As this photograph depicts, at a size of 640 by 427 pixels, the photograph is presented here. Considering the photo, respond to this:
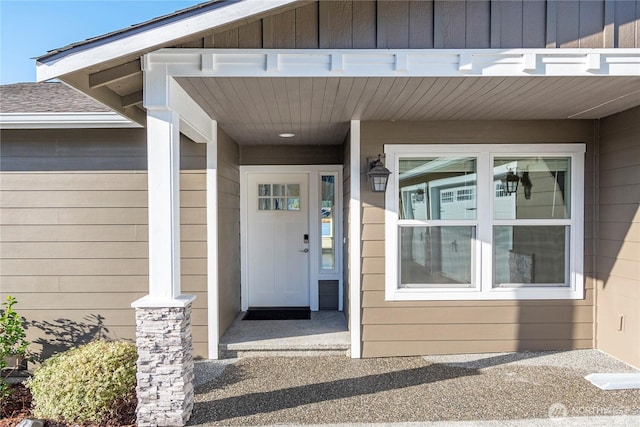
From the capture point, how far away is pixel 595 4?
259 cm

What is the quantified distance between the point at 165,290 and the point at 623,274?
4056mm

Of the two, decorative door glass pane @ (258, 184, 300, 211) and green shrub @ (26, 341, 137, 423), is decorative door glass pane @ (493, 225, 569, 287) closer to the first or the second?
decorative door glass pane @ (258, 184, 300, 211)

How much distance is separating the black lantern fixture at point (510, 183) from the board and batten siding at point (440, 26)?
1.50m

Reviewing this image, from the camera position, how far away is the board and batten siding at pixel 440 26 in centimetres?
252

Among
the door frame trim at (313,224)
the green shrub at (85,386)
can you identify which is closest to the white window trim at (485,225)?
the door frame trim at (313,224)

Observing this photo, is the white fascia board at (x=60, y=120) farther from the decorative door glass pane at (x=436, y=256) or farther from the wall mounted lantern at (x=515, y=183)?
the wall mounted lantern at (x=515, y=183)

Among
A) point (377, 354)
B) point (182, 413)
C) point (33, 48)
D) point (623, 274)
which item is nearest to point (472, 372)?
Result: point (377, 354)

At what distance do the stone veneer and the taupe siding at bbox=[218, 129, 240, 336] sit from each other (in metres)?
1.42

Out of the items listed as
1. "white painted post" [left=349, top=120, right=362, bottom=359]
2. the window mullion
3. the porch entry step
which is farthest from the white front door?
the window mullion

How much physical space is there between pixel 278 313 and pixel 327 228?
1347 mm

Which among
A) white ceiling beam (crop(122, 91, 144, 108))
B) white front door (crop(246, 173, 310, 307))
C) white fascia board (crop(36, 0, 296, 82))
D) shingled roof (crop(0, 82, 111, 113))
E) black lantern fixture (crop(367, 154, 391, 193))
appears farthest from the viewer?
white front door (crop(246, 173, 310, 307))

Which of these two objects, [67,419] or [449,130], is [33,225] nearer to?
[67,419]

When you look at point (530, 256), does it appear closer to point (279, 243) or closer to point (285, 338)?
point (285, 338)

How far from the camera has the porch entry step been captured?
4781 mm
